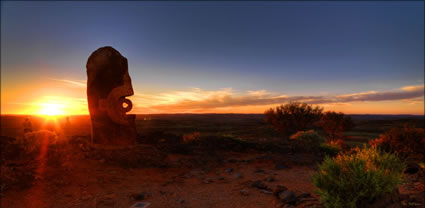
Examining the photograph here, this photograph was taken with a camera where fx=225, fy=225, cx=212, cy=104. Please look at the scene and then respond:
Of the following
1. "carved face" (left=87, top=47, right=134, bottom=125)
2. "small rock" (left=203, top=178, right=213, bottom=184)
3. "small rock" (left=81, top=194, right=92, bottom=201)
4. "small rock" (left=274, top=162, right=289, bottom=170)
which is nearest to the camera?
"small rock" (left=81, top=194, right=92, bottom=201)

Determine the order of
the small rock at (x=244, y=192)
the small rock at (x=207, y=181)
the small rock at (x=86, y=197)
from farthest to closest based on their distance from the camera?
the small rock at (x=207, y=181)
the small rock at (x=244, y=192)
the small rock at (x=86, y=197)

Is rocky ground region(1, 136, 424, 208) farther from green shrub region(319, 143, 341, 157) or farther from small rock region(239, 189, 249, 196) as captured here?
green shrub region(319, 143, 341, 157)

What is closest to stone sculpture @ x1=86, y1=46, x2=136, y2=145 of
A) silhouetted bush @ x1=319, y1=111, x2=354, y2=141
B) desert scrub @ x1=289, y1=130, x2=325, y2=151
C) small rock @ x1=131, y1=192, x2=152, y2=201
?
small rock @ x1=131, y1=192, x2=152, y2=201

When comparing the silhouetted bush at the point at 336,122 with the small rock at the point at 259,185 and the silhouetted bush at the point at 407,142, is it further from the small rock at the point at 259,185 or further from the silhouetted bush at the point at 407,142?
the small rock at the point at 259,185

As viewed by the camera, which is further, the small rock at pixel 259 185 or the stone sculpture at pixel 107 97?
the stone sculpture at pixel 107 97

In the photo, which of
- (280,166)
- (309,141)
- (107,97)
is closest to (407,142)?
(280,166)

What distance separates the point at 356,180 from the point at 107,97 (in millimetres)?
11628

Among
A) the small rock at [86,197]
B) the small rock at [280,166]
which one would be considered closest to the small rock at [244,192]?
the small rock at [280,166]

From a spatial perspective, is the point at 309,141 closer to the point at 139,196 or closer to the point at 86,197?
the point at 139,196

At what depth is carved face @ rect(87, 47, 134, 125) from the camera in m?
12.1

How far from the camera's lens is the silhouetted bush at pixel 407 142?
10.2m

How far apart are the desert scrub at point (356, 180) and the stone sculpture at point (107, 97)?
1051 centimetres

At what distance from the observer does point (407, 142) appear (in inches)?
417

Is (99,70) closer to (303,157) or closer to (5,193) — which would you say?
(5,193)
